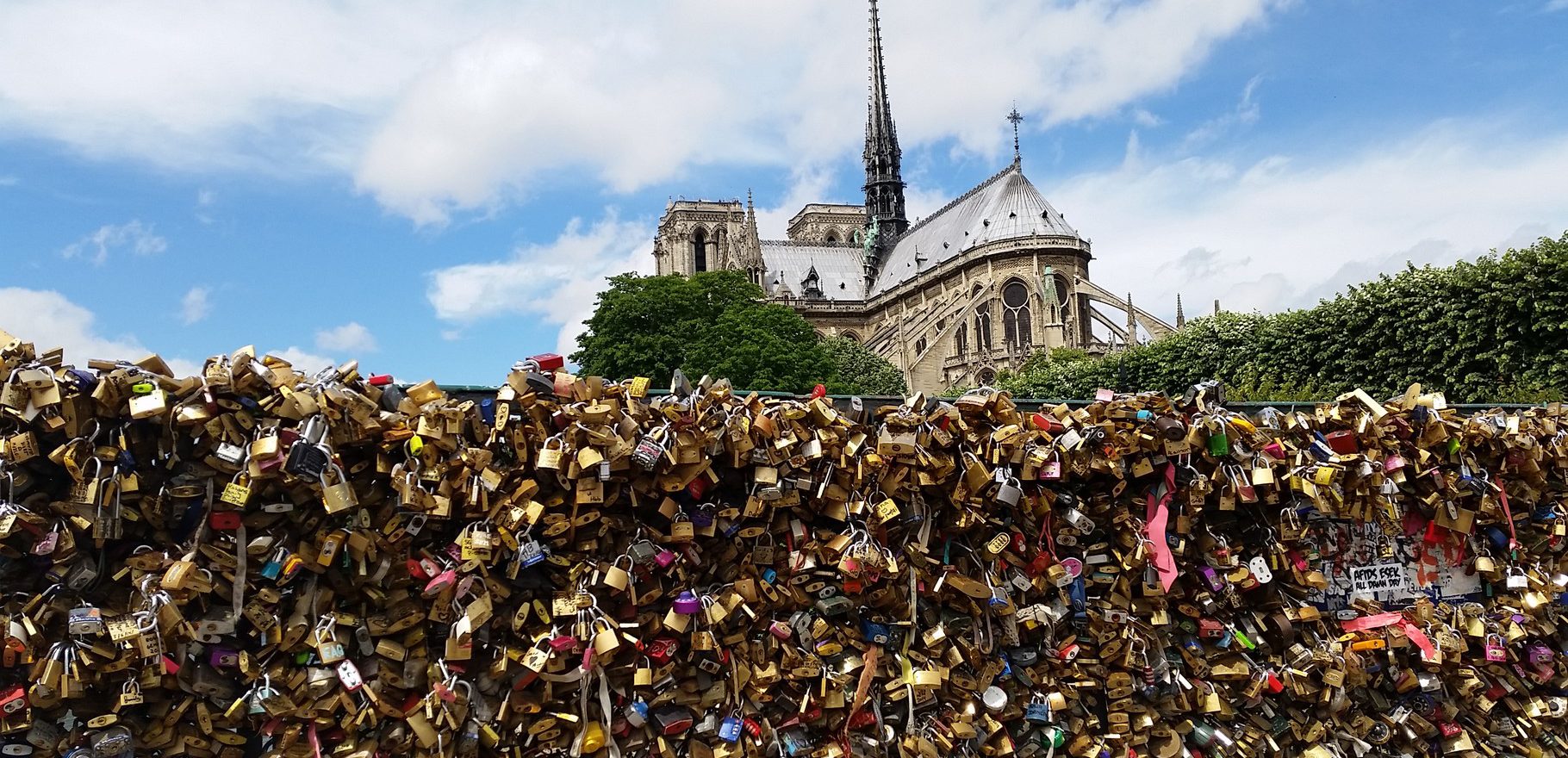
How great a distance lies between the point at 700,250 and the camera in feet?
253

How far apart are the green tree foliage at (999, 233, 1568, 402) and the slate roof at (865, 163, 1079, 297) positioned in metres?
37.9

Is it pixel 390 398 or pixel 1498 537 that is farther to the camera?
pixel 1498 537

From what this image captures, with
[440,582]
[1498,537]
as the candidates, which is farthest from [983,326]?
[440,582]

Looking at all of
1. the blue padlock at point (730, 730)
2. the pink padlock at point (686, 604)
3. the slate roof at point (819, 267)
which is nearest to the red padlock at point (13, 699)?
the pink padlock at point (686, 604)

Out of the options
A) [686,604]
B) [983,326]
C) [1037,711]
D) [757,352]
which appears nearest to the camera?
[686,604]

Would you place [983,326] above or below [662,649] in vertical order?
above

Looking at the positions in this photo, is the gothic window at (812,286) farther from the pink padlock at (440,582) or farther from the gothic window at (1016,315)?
the pink padlock at (440,582)

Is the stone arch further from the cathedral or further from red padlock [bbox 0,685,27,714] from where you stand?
red padlock [bbox 0,685,27,714]

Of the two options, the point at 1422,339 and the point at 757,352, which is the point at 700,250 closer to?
the point at 757,352

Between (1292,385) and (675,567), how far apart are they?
65.7 ft

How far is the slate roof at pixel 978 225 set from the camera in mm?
62312

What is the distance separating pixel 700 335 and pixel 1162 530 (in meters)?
34.2

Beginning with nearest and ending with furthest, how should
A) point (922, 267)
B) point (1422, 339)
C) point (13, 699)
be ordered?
point (13, 699), point (1422, 339), point (922, 267)

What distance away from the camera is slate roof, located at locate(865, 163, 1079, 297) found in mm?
62312
